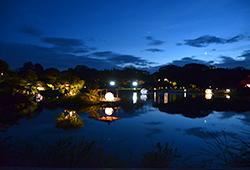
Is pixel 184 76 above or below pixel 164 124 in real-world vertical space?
above

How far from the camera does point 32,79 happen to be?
23125mm

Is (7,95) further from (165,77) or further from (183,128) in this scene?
(165,77)

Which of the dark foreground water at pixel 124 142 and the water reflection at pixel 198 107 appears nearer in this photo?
the dark foreground water at pixel 124 142

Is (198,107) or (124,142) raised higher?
(198,107)

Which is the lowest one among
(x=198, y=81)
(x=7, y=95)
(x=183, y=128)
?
(x=183, y=128)

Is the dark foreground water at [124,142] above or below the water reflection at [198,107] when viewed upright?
below

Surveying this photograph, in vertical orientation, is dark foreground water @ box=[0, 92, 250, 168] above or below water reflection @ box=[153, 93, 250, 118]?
below

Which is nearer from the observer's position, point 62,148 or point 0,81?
point 62,148

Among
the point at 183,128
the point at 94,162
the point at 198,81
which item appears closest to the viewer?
the point at 94,162

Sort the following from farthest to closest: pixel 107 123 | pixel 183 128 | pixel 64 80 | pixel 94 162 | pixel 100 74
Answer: pixel 100 74
pixel 64 80
pixel 107 123
pixel 183 128
pixel 94 162

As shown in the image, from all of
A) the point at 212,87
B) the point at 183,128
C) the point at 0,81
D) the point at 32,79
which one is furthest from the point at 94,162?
the point at 212,87

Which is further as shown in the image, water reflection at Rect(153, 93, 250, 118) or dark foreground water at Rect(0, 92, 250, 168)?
water reflection at Rect(153, 93, 250, 118)

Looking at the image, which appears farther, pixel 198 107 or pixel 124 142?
pixel 198 107

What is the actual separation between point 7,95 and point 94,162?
16.9 m
